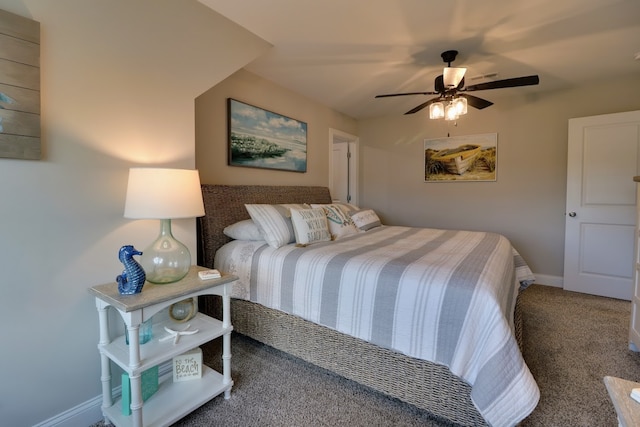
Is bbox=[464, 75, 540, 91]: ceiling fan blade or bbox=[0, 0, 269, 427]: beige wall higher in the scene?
bbox=[464, 75, 540, 91]: ceiling fan blade

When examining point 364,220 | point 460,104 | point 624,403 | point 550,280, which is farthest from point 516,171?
point 624,403

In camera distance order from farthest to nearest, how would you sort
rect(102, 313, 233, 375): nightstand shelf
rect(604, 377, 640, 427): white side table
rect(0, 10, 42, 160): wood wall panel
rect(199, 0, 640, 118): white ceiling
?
rect(199, 0, 640, 118): white ceiling < rect(102, 313, 233, 375): nightstand shelf < rect(0, 10, 42, 160): wood wall panel < rect(604, 377, 640, 427): white side table

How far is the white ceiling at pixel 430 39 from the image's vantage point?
200 centimetres

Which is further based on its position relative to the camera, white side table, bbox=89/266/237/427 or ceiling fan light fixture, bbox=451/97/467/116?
ceiling fan light fixture, bbox=451/97/467/116

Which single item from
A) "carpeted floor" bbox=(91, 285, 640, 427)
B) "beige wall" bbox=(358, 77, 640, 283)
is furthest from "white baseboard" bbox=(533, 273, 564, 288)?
"carpeted floor" bbox=(91, 285, 640, 427)

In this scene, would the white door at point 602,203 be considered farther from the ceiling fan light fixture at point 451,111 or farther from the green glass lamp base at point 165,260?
the green glass lamp base at point 165,260

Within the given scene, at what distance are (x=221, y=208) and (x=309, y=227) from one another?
2.55 ft

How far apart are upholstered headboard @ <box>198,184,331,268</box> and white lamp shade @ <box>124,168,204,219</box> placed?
→ 0.91m

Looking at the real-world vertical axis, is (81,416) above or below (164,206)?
below

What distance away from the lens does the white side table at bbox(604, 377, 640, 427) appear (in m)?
0.64

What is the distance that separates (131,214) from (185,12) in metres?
1.34

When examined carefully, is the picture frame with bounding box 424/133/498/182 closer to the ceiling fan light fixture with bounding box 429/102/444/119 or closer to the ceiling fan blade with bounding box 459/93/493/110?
the ceiling fan blade with bounding box 459/93/493/110

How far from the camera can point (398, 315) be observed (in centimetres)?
155

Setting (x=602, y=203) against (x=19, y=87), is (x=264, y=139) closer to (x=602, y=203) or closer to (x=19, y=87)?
(x=19, y=87)
